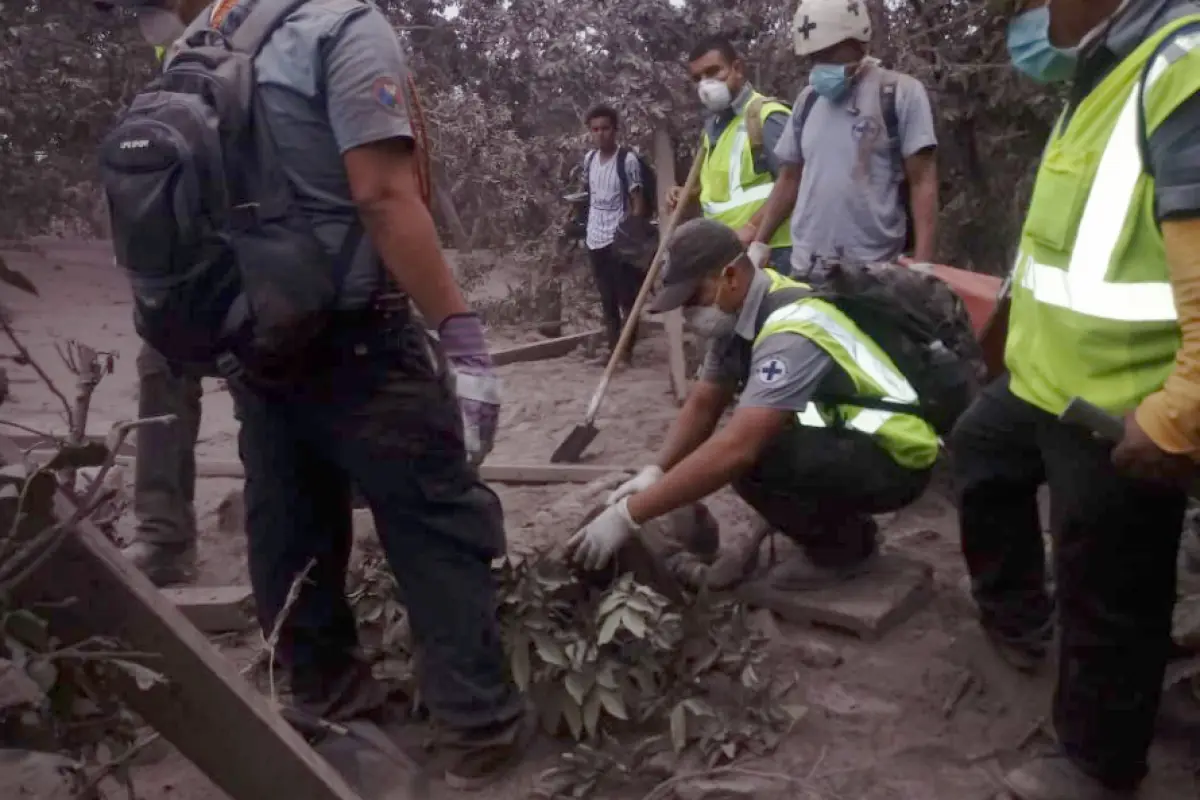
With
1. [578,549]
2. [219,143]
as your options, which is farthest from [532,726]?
[219,143]

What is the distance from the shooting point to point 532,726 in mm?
2879

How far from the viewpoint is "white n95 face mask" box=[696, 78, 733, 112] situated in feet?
16.7

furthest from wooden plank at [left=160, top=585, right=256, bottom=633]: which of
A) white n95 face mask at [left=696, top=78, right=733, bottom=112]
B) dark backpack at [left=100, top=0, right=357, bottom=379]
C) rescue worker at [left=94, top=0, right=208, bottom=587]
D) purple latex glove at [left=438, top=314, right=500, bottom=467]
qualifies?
white n95 face mask at [left=696, top=78, right=733, bottom=112]

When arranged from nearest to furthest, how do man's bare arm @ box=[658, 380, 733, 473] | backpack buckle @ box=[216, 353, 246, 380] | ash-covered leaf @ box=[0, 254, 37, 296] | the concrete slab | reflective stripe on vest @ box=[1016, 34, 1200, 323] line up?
1. ash-covered leaf @ box=[0, 254, 37, 296]
2. reflective stripe on vest @ box=[1016, 34, 1200, 323]
3. backpack buckle @ box=[216, 353, 246, 380]
4. the concrete slab
5. man's bare arm @ box=[658, 380, 733, 473]

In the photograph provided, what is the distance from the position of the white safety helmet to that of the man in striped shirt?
355 centimetres

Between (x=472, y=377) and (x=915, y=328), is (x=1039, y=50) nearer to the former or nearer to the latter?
(x=915, y=328)

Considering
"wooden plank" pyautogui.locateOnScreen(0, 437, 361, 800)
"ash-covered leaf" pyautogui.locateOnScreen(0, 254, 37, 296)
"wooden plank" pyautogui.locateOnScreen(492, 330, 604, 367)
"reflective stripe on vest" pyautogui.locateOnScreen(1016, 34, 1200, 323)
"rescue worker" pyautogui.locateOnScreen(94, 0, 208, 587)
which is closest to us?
"ash-covered leaf" pyautogui.locateOnScreen(0, 254, 37, 296)

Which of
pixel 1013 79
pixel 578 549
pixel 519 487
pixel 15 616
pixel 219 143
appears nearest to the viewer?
pixel 15 616

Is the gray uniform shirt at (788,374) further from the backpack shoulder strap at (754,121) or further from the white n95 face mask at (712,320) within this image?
the backpack shoulder strap at (754,121)

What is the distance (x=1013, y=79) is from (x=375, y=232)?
12.0 feet

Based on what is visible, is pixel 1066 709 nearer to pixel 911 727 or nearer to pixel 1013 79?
pixel 911 727

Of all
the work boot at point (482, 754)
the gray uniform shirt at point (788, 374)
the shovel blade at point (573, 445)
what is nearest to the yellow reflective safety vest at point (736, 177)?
the shovel blade at point (573, 445)

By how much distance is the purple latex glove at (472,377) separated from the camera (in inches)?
94.8

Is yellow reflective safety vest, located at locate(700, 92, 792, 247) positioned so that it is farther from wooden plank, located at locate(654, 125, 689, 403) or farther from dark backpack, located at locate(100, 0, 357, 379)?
dark backpack, located at locate(100, 0, 357, 379)
